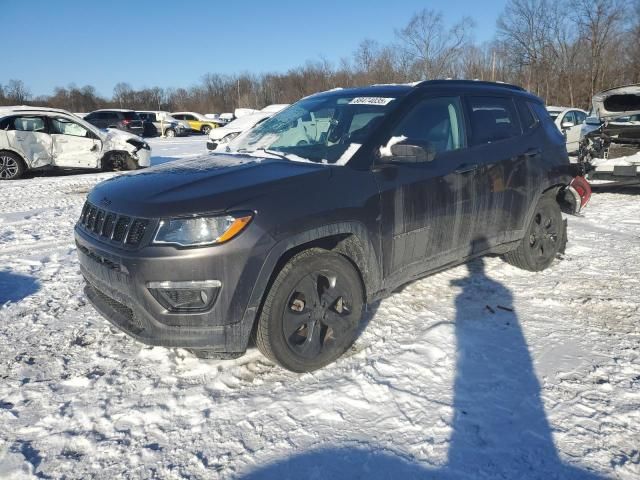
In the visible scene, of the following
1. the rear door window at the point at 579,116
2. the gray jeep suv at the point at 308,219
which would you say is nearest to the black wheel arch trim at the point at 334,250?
the gray jeep suv at the point at 308,219

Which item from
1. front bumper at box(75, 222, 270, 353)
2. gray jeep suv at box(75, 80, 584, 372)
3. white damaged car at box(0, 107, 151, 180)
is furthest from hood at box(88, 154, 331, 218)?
white damaged car at box(0, 107, 151, 180)

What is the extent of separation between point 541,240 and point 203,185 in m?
3.55

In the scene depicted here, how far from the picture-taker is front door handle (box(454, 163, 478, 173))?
364 cm


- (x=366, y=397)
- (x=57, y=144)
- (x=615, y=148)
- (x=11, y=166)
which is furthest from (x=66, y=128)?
(x=615, y=148)

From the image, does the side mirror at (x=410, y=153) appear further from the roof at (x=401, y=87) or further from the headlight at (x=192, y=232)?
the headlight at (x=192, y=232)

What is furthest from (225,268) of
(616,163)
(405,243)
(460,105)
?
(616,163)

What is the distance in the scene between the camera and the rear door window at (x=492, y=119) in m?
3.93

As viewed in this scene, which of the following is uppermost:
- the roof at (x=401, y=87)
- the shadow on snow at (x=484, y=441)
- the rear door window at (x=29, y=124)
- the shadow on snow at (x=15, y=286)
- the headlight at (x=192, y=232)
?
the rear door window at (x=29, y=124)

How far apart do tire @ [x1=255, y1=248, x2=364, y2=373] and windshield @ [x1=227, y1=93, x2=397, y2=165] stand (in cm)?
71

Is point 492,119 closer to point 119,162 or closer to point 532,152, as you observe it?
point 532,152

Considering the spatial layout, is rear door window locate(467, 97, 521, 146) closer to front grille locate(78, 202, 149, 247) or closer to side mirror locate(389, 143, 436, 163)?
side mirror locate(389, 143, 436, 163)

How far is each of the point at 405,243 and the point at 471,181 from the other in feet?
2.87

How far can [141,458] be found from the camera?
7.52ft

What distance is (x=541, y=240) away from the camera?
479 cm
